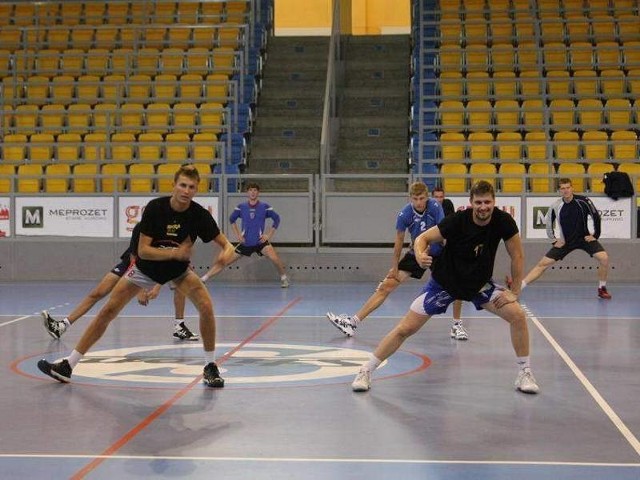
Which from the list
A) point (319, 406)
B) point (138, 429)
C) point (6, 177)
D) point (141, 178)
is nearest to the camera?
point (138, 429)

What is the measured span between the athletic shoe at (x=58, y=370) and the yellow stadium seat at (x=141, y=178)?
498 inches

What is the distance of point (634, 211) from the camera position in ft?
68.4

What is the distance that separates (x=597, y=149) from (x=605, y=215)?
2.27 metres

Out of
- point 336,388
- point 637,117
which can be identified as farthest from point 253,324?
point 637,117

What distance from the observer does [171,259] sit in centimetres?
858

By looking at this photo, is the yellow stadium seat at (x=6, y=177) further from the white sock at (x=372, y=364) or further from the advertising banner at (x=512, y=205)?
the white sock at (x=372, y=364)

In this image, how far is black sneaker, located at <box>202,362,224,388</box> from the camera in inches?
347

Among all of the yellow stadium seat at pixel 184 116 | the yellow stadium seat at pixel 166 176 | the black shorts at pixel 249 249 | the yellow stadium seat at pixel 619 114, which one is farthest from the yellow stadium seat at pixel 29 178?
the yellow stadium seat at pixel 619 114

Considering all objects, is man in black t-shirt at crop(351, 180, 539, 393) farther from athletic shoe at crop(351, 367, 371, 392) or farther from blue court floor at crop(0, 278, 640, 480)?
blue court floor at crop(0, 278, 640, 480)

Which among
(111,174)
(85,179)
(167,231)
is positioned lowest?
(167,231)

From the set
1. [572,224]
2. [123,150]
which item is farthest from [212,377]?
[123,150]

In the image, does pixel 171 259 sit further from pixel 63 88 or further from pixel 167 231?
pixel 63 88

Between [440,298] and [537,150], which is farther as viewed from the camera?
[537,150]

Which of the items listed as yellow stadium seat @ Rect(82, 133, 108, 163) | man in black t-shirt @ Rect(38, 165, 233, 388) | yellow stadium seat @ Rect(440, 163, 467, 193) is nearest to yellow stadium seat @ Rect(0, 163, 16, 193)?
yellow stadium seat @ Rect(82, 133, 108, 163)
